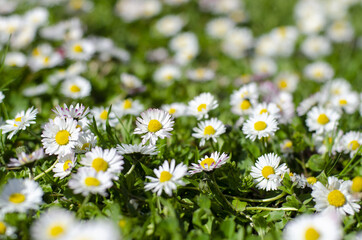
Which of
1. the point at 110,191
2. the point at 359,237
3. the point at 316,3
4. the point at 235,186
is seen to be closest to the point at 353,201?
the point at 359,237

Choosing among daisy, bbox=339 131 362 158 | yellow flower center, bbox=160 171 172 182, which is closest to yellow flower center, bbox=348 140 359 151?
daisy, bbox=339 131 362 158

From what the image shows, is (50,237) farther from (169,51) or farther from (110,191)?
(169,51)

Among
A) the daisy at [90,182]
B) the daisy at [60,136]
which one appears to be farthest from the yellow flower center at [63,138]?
the daisy at [90,182]

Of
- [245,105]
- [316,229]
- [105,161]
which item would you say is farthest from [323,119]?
[105,161]

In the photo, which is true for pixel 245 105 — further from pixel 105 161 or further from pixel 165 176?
pixel 105 161

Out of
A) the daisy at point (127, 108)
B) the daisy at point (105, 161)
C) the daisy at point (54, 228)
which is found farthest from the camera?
the daisy at point (127, 108)

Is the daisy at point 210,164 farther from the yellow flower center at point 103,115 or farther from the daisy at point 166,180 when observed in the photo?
the yellow flower center at point 103,115
